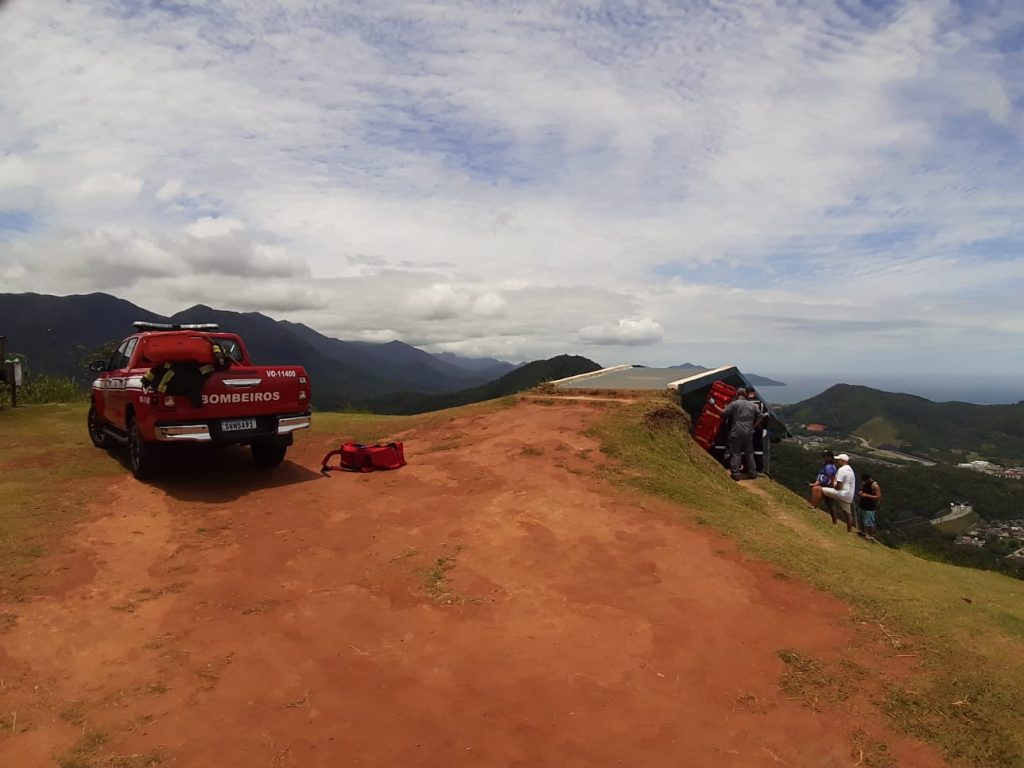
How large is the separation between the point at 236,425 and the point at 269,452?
146cm

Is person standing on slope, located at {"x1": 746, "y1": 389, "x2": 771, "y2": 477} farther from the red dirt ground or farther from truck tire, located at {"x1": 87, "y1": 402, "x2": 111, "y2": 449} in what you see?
truck tire, located at {"x1": 87, "y1": 402, "x2": 111, "y2": 449}

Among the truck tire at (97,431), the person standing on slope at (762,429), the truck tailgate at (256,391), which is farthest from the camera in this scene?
the person standing on slope at (762,429)

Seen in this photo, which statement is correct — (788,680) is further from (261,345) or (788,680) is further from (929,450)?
(261,345)

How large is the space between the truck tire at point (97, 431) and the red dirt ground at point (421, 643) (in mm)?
4356

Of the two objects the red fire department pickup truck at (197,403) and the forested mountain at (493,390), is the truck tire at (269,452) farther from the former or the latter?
the forested mountain at (493,390)

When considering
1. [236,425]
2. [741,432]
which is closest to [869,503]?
[741,432]

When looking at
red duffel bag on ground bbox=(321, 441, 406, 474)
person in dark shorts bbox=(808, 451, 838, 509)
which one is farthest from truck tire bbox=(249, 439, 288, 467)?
person in dark shorts bbox=(808, 451, 838, 509)

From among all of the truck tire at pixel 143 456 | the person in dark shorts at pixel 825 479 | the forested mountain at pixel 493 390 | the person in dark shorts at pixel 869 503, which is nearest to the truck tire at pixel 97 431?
the truck tire at pixel 143 456

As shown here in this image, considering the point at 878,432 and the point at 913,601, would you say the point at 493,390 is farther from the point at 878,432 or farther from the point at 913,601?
the point at 878,432

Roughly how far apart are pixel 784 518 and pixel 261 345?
8307 inches

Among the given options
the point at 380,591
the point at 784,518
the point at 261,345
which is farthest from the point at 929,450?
the point at 261,345

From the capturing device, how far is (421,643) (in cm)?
462

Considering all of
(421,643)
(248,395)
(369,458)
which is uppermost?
(248,395)

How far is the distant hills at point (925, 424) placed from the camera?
11175 centimetres
